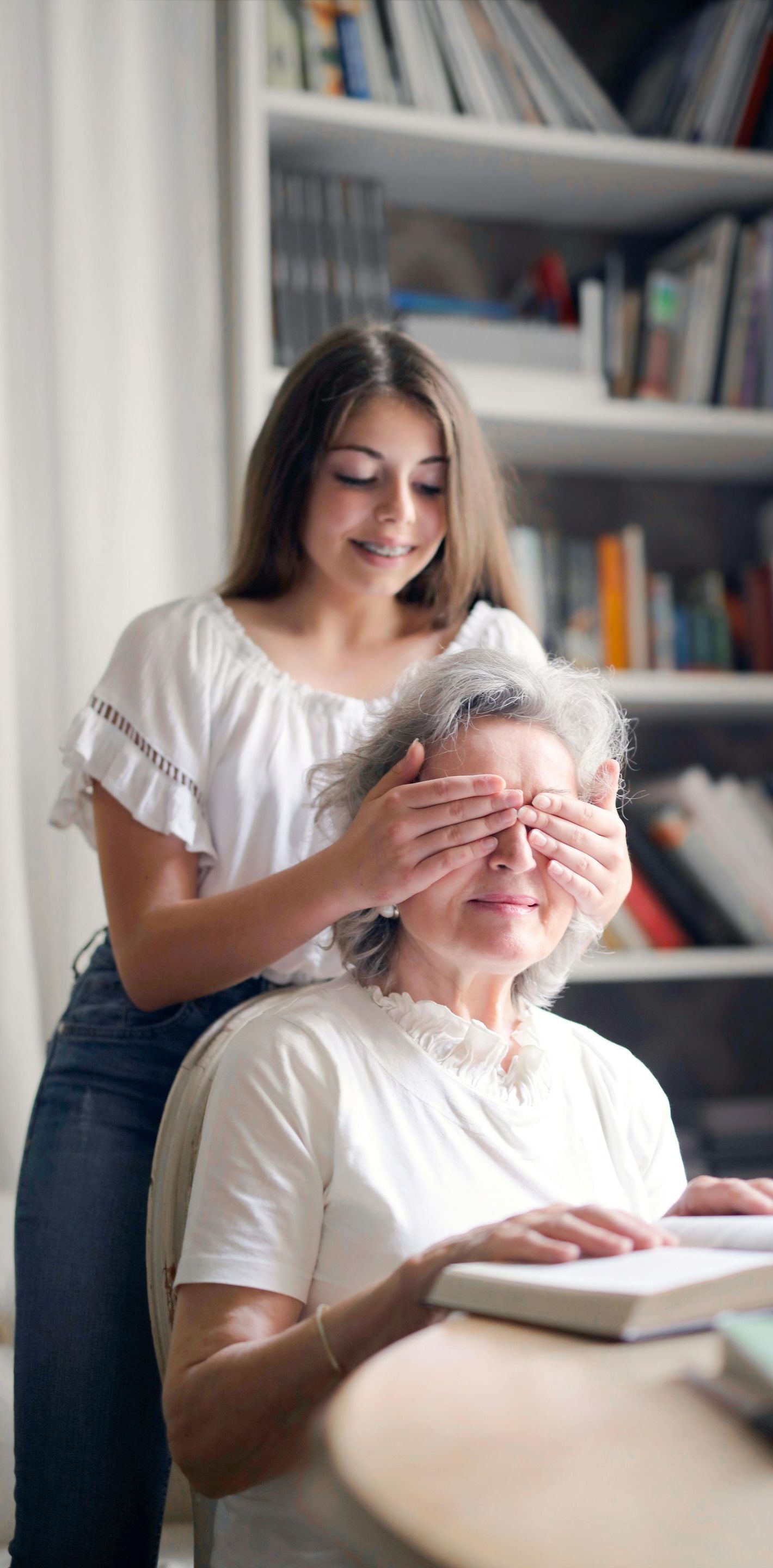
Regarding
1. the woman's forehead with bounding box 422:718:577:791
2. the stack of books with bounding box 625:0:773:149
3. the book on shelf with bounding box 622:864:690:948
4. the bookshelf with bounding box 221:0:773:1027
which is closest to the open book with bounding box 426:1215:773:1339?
the woman's forehead with bounding box 422:718:577:791

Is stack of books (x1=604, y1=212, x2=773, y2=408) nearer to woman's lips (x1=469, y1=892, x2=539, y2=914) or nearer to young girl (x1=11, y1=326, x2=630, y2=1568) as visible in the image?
young girl (x1=11, y1=326, x2=630, y2=1568)

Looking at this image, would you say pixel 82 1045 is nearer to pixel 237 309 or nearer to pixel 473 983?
pixel 473 983

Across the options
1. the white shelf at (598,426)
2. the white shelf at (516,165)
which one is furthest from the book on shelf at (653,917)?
the white shelf at (516,165)

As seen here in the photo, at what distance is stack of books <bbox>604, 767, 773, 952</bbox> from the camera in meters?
2.34

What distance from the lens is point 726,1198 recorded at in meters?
0.98

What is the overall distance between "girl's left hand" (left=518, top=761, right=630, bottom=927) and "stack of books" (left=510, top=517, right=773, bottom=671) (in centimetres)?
123

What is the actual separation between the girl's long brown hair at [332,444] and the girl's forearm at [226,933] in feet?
1.45

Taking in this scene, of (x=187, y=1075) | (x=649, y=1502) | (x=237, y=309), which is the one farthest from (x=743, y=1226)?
(x=237, y=309)

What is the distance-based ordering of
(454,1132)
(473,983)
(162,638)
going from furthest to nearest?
(162,638), (473,983), (454,1132)

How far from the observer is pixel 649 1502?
1.73 ft

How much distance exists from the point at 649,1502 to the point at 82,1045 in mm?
980

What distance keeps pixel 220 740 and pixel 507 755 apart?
41 cm

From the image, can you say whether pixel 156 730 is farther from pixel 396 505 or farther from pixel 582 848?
pixel 582 848

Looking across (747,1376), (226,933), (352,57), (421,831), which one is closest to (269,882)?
(226,933)
